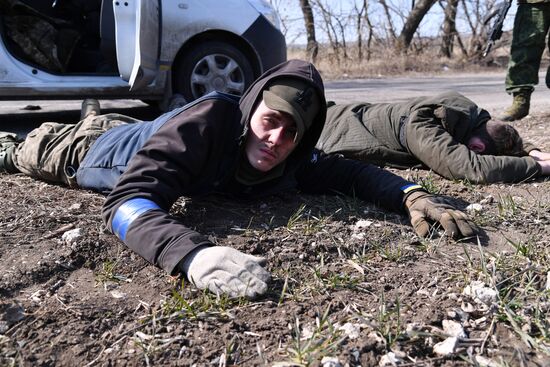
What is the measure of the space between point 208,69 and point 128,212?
322cm

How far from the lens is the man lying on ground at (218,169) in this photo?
195 centimetres

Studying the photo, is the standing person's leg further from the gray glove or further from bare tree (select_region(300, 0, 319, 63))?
bare tree (select_region(300, 0, 319, 63))

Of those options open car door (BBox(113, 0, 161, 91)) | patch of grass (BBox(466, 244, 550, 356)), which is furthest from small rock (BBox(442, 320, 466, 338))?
open car door (BBox(113, 0, 161, 91))

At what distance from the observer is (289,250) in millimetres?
2238

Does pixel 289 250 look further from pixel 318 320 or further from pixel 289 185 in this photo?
pixel 289 185

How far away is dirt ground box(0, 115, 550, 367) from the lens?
5.13 ft

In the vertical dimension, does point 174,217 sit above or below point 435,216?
above

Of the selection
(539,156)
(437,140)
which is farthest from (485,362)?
(539,156)

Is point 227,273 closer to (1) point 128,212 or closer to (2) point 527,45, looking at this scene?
(1) point 128,212

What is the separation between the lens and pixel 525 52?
5.35 metres

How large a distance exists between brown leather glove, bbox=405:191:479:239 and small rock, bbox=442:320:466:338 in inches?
29.5

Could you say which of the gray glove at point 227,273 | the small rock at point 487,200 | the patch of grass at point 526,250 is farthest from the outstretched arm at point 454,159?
the gray glove at point 227,273

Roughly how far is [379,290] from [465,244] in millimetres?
639

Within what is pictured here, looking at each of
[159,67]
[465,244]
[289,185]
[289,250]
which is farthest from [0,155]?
[465,244]
